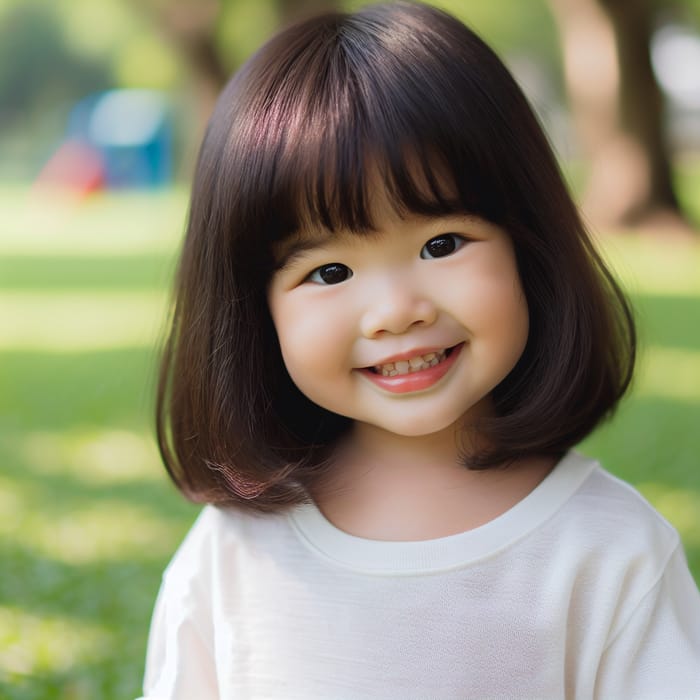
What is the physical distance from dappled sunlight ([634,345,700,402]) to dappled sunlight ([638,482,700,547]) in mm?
1054

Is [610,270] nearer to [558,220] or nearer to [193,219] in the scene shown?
[558,220]

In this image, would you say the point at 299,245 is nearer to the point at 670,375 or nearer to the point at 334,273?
the point at 334,273

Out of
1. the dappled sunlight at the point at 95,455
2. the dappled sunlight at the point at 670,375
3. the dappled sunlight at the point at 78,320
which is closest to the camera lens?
the dappled sunlight at the point at 95,455

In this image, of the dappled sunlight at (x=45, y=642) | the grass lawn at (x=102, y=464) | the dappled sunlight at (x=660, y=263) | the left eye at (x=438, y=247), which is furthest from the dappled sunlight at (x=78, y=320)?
the left eye at (x=438, y=247)

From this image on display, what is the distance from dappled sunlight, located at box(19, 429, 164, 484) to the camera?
407 cm

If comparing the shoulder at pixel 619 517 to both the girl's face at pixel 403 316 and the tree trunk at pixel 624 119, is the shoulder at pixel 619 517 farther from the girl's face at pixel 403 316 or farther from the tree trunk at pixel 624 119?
the tree trunk at pixel 624 119

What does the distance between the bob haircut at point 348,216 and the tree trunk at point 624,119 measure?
9.20 meters

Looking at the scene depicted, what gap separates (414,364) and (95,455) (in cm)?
297

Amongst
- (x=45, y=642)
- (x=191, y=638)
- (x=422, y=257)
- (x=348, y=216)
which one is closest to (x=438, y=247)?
(x=422, y=257)

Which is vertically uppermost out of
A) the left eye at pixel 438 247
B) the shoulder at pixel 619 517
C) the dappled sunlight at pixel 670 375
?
the left eye at pixel 438 247

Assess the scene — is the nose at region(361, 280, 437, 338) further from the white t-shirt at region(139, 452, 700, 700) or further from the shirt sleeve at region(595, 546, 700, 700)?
the shirt sleeve at region(595, 546, 700, 700)

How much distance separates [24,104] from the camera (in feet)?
127

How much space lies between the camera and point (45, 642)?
2664mm

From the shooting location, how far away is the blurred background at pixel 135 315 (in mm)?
2879
